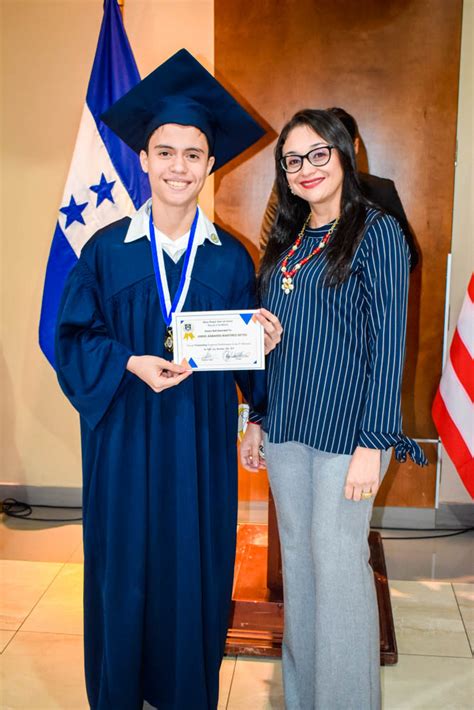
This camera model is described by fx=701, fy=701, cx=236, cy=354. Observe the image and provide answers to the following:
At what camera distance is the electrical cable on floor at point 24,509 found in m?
3.60

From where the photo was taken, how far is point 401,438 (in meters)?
1.67

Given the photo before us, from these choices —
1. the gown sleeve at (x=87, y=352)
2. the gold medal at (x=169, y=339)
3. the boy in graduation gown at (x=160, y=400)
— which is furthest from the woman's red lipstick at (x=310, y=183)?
the gown sleeve at (x=87, y=352)

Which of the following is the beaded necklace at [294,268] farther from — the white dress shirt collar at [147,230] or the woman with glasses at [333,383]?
the white dress shirt collar at [147,230]

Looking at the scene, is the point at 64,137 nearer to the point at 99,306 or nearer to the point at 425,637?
the point at 99,306

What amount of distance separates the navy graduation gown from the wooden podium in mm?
470

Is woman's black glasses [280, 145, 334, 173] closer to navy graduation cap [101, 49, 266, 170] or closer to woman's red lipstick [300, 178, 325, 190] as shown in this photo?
woman's red lipstick [300, 178, 325, 190]

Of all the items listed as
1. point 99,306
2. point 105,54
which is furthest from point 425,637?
point 105,54

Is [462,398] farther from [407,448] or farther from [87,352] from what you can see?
[87,352]

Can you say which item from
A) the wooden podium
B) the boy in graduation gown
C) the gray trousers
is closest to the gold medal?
the boy in graduation gown

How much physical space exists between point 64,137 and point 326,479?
94.4 inches

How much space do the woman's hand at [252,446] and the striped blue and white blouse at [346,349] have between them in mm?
205

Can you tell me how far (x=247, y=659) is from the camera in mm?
2445

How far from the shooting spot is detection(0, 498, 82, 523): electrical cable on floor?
3596 mm

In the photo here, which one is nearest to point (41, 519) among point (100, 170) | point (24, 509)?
point (24, 509)
